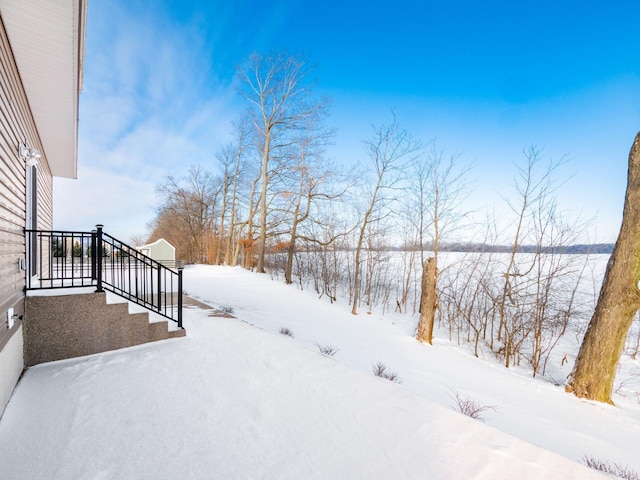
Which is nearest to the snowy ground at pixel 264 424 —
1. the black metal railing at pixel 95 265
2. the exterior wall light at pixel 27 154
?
the black metal railing at pixel 95 265

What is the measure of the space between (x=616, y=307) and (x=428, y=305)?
12.3 ft

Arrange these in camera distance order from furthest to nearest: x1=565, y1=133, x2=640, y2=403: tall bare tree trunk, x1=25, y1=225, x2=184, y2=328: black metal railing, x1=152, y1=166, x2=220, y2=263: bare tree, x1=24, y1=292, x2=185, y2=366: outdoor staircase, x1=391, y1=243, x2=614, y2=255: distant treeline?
x1=152, y1=166, x2=220, y2=263: bare tree → x1=391, y1=243, x2=614, y2=255: distant treeline → x1=565, y1=133, x2=640, y2=403: tall bare tree trunk → x1=25, y1=225, x2=184, y2=328: black metal railing → x1=24, y1=292, x2=185, y2=366: outdoor staircase

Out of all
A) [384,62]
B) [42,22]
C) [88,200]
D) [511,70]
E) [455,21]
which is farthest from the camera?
[88,200]

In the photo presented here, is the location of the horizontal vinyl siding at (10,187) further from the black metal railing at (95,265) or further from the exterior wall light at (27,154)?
the black metal railing at (95,265)

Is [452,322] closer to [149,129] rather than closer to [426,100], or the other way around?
[426,100]

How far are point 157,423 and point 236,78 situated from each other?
16590mm

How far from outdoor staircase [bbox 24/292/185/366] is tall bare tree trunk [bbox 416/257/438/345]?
6.82 meters

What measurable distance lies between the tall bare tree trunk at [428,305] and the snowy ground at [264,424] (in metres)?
3.38

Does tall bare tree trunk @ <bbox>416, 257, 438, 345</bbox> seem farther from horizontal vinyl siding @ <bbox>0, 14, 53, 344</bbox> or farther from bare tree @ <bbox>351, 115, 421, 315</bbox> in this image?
horizontal vinyl siding @ <bbox>0, 14, 53, 344</bbox>

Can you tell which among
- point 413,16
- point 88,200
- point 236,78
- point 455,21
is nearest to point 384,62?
point 413,16

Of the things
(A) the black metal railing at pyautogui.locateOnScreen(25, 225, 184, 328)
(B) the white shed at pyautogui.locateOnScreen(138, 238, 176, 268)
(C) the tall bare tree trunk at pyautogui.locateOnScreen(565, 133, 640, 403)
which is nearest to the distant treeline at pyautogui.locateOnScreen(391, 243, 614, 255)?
(C) the tall bare tree trunk at pyautogui.locateOnScreen(565, 133, 640, 403)

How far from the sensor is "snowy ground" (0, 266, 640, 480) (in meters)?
1.75

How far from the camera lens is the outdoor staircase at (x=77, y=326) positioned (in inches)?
126

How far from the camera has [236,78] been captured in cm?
1467
